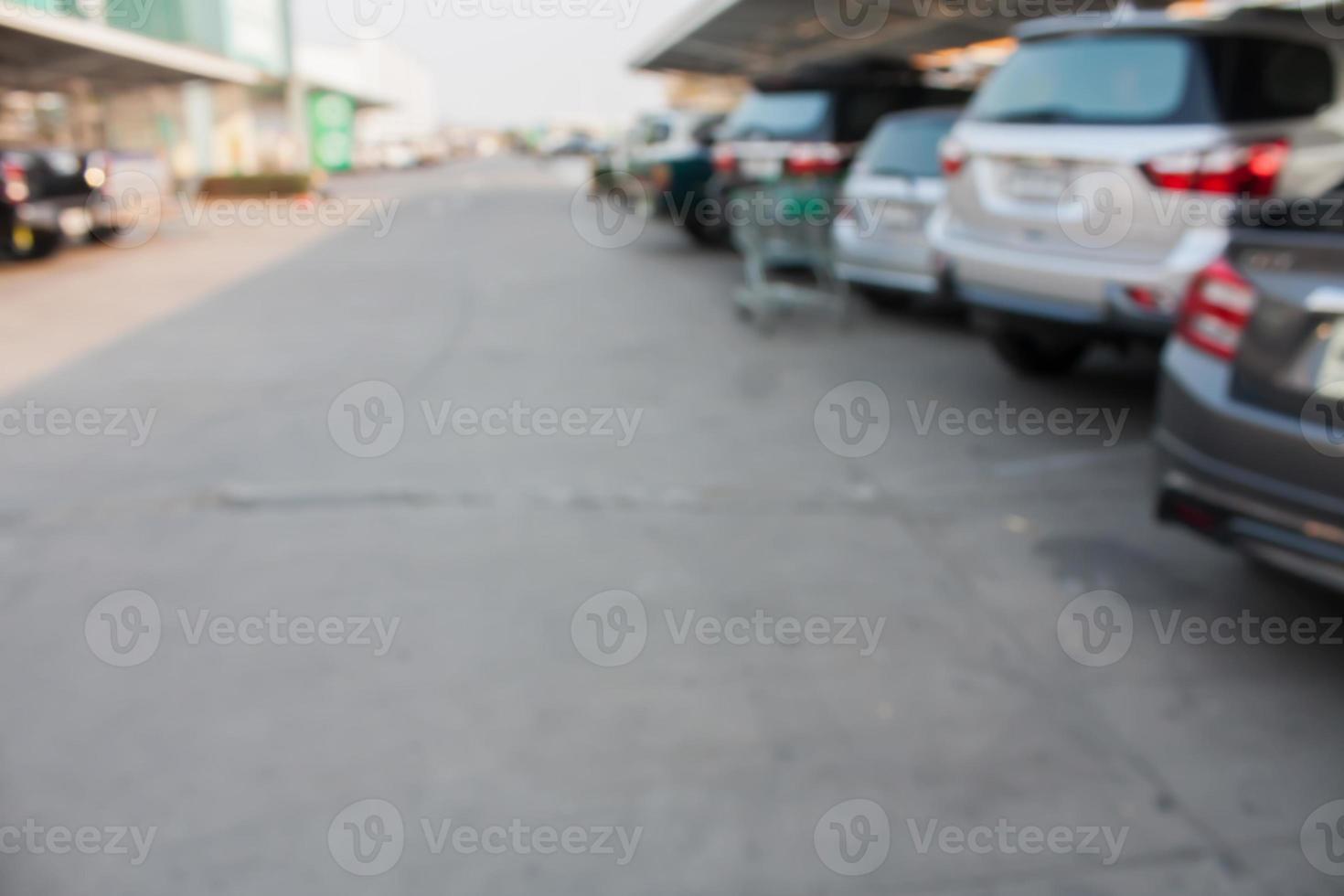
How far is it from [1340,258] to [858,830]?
216cm

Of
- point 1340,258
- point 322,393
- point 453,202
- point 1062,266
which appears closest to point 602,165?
point 453,202

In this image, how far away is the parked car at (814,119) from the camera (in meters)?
10.5

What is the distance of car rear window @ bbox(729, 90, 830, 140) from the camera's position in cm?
1062

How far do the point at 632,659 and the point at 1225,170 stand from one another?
364cm

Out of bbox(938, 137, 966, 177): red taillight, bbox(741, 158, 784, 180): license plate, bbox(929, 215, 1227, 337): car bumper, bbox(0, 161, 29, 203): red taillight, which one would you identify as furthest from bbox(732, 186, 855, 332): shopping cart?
bbox(0, 161, 29, 203): red taillight

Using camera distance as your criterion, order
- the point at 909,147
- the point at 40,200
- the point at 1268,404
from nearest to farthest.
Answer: the point at 1268,404 < the point at 909,147 < the point at 40,200

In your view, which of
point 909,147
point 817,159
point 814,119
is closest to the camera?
point 909,147

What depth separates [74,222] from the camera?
13703mm

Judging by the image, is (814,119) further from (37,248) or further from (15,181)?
(37,248)

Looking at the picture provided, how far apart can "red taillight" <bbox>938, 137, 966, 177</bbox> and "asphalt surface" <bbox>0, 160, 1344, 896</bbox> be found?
1.38 meters

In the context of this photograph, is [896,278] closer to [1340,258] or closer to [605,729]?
[1340,258]

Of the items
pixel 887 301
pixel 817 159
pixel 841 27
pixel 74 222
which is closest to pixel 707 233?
pixel 817 159

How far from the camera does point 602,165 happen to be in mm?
18375

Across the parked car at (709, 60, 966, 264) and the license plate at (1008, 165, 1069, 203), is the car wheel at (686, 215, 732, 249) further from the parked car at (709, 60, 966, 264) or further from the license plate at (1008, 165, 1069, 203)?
the license plate at (1008, 165, 1069, 203)
